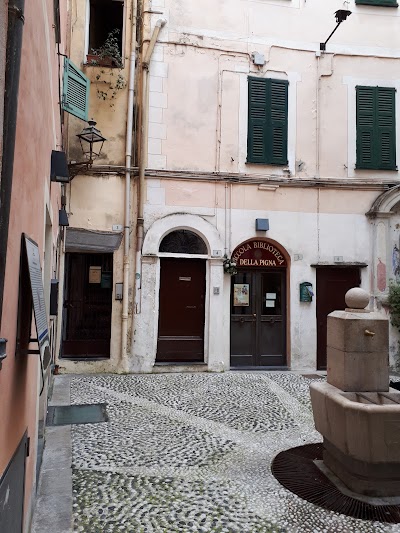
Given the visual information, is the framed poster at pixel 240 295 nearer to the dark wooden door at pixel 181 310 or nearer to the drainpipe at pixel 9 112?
the dark wooden door at pixel 181 310

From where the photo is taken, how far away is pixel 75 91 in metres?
8.05

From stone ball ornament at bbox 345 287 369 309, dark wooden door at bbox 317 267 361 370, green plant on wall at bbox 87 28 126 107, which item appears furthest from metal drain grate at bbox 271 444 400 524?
green plant on wall at bbox 87 28 126 107

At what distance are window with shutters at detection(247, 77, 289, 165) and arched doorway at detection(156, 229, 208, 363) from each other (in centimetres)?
231

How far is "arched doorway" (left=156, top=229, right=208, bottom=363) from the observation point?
929cm

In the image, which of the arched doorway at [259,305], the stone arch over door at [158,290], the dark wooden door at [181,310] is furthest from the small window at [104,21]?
the arched doorway at [259,305]

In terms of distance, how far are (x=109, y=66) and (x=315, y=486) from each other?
27.9 ft

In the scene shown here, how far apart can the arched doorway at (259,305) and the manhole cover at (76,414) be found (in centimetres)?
393

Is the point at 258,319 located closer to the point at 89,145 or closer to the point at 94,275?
the point at 94,275

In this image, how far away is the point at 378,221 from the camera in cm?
977

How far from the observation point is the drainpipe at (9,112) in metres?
1.56

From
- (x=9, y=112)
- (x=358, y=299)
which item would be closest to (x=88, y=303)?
(x=358, y=299)

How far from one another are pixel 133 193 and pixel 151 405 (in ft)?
14.8

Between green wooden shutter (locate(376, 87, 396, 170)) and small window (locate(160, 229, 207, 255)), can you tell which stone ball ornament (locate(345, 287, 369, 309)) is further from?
green wooden shutter (locate(376, 87, 396, 170))

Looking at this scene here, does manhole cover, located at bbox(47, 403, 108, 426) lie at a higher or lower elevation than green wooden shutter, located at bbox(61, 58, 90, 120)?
lower
